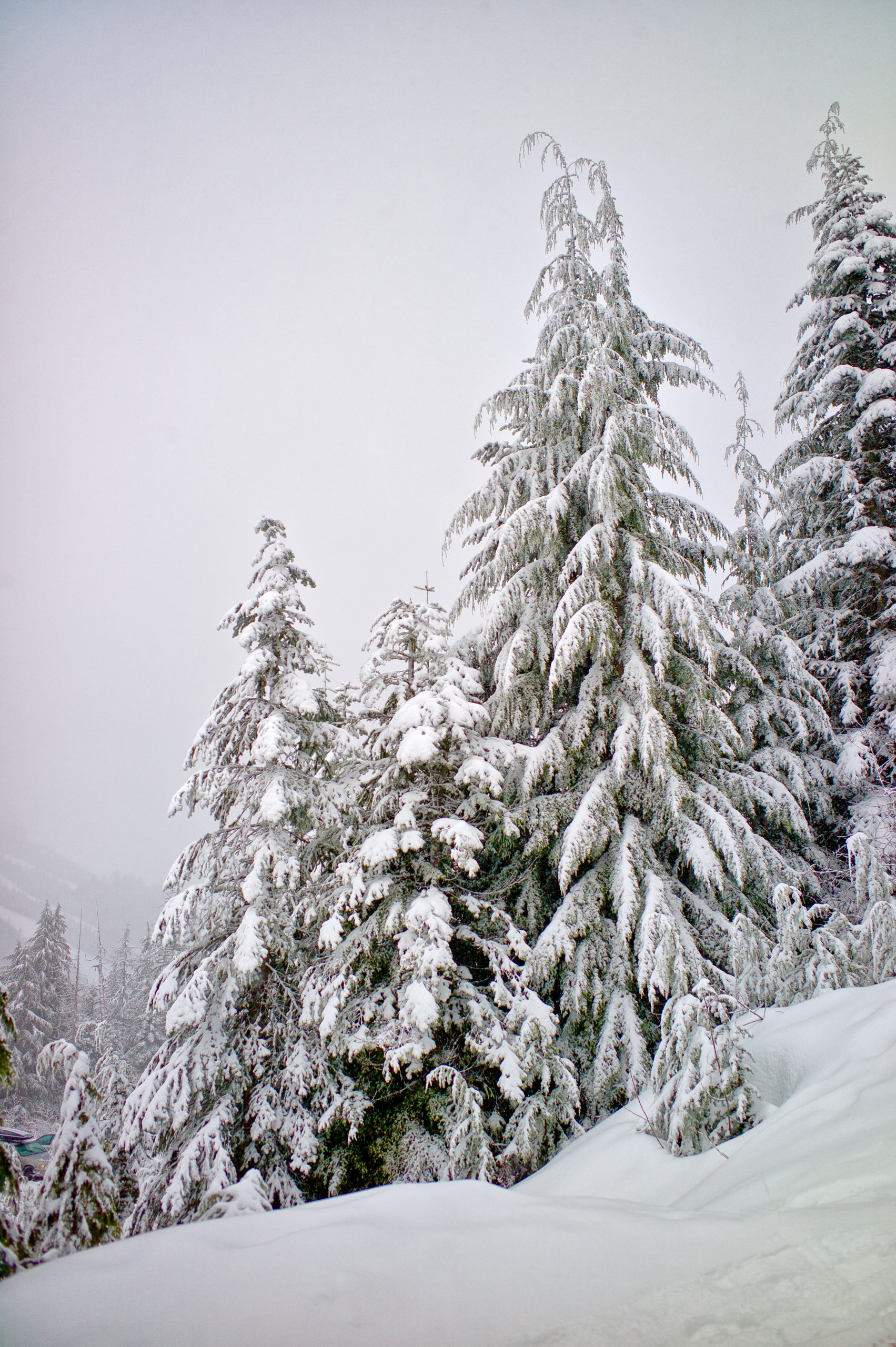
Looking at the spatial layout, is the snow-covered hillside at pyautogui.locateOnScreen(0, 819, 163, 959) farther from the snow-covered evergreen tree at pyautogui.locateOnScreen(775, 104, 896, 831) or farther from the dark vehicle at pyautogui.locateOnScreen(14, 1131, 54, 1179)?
the snow-covered evergreen tree at pyautogui.locateOnScreen(775, 104, 896, 831)

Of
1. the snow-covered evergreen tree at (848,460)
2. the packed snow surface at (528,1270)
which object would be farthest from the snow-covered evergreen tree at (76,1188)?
the snow-covered evergreen tree at (848,460)

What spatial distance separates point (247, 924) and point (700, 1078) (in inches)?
222

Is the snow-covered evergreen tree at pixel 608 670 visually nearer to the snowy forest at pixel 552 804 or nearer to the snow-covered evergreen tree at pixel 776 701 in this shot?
the snowy forest at pixel 552 804

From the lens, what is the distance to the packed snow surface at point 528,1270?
227cm

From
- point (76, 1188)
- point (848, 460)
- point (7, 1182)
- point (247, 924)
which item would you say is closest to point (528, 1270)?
point (7, 1182)

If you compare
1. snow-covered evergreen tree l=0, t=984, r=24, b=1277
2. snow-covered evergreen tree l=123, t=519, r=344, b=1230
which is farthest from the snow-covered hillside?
snow-covered evergreen tree l=0, t=984, r=24, b=1277

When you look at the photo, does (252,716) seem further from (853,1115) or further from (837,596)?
(837,596)

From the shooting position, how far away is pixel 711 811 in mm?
7945

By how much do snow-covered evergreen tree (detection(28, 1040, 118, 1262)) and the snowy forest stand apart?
621mm

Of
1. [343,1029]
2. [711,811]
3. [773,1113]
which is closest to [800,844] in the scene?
[711,811]

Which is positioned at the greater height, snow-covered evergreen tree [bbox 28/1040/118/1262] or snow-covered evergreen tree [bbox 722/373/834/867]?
snow-covered evergreen tree [bbox 722/373/834/867]

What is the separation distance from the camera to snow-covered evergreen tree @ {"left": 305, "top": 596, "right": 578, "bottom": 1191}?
6801 mm

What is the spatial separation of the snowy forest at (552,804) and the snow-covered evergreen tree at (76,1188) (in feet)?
2.04

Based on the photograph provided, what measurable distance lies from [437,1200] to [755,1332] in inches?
70.3
